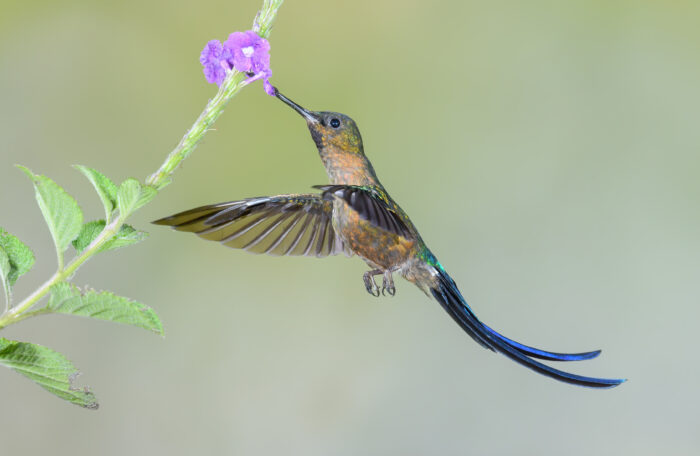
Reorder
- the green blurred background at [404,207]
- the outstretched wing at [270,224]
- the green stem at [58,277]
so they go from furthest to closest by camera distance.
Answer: the green blurred background at [404,207] → the outstretched wing at [270,224] → the green stem at [58,277]

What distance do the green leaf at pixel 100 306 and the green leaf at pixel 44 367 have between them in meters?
0.03

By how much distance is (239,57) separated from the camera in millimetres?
472

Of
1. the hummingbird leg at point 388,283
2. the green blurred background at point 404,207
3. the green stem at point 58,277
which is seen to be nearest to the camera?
the green stem at point 58,277

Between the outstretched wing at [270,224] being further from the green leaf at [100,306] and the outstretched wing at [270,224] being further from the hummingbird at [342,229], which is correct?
the green leaf at [100,306]

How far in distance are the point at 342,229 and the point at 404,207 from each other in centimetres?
203

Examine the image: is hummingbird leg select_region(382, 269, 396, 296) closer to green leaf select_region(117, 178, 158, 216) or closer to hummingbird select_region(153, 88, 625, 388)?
hummingbird select_region(153, 88, 625, 388)

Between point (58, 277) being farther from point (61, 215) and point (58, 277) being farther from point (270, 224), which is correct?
point (270, 224)

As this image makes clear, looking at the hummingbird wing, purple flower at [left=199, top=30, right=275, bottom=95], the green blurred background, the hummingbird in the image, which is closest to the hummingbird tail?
the hummingbird

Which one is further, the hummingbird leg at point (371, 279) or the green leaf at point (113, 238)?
the hummingbird leg at point (371, 279)

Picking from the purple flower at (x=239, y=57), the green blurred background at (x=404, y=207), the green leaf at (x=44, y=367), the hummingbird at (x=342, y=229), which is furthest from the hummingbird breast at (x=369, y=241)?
the green blurred background at (x=404, y=207)

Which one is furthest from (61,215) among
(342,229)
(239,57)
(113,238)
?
(342,229)

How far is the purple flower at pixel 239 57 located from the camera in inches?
18.6

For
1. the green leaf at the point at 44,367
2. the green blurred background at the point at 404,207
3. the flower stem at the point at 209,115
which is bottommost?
the green leaf at the point at 44,367

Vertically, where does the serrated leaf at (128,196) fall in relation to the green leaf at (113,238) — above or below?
above
